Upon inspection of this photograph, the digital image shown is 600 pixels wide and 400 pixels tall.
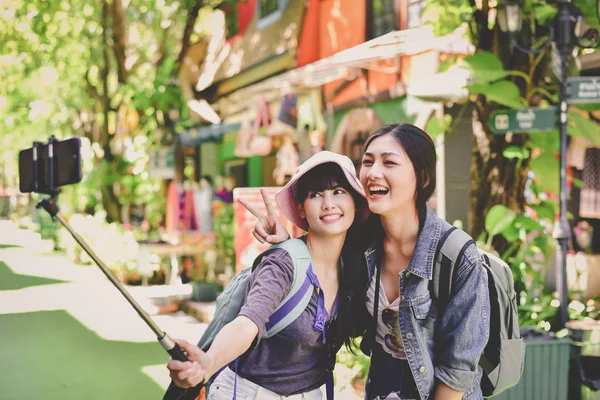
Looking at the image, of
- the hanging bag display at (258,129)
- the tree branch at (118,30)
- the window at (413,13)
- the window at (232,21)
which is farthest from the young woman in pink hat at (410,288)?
the window at (232,21)

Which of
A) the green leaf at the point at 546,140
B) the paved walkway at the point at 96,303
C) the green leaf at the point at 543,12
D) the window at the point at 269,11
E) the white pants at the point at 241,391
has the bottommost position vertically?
the paved walkway at the point at 96,303

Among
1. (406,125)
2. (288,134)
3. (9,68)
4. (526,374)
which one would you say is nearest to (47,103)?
(9,68)

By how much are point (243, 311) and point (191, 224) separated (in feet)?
47.8

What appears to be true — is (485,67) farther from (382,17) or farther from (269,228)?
(382,17)

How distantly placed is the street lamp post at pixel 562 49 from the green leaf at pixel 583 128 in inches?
10.5

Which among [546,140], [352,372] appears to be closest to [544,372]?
[352,372]

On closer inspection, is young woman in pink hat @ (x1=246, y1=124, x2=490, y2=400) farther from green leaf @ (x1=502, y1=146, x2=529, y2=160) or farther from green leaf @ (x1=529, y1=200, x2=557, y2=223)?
green leaf @ (x1=529, y1=200, x2=557, y2=223)

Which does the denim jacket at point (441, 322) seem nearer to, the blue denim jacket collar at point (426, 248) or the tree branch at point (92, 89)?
the blue denim jacket collar at point (426, 248)

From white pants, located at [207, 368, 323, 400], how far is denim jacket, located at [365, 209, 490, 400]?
45 cm

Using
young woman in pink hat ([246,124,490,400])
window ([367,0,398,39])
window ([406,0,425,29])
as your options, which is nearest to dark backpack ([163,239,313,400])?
young woman in pink hat ([246,124,490,400])

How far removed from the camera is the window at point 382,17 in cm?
1268

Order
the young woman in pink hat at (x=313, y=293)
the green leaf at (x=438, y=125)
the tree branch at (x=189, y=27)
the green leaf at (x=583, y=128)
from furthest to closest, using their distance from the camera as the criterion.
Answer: the tree branch at (x=189, y=27)
the green leaf at (x=438, y=125)
the green leaf at (x=583, y=128)
the young woman in pink hat at (x=313, y=293)

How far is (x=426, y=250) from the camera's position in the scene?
2.63 meters

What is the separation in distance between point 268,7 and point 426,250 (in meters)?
16.0
